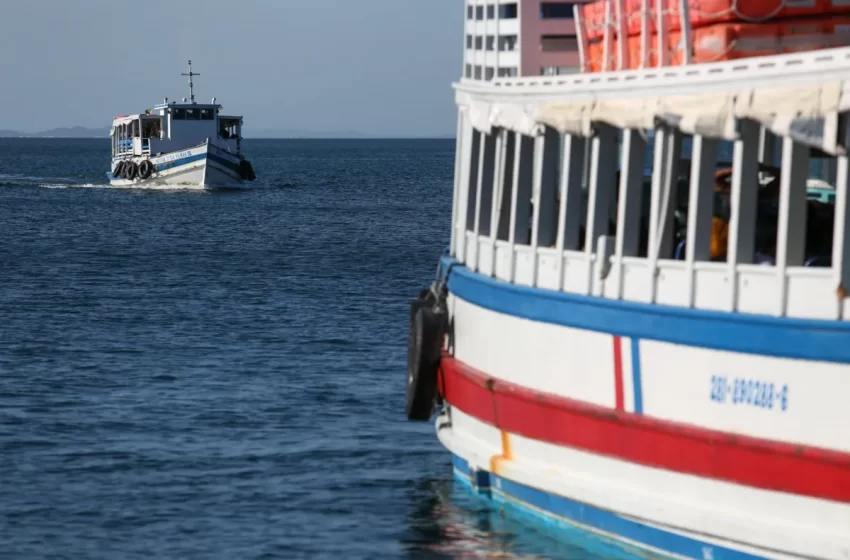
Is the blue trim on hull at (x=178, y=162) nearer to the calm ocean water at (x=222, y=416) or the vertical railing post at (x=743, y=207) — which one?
the calm ocean water at (x=222, y=416)

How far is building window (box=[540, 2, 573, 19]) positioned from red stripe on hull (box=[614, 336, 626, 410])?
3.60 meters

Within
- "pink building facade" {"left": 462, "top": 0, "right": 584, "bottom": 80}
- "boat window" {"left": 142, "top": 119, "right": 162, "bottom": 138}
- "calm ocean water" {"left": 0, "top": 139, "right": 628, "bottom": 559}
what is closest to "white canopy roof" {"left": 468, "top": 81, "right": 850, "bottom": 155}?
"pink building facade" {"left": 462, "top": 0, "right": 584, "bottom": 80}

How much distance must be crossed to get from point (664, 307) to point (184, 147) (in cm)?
7080

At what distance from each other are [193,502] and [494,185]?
4.73 meters

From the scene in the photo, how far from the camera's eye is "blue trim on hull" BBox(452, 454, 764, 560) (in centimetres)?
1150

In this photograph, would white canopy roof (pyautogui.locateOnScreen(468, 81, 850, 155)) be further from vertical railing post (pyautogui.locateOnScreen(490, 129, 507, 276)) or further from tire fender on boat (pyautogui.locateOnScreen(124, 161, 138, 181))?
tire fender on boat (pyautogui.locateOnScreen(124, 161, 138, 181))

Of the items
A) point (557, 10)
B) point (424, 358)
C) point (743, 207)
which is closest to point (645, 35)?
point (743, 207)

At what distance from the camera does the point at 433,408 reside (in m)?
15.7

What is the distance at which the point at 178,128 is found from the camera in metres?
78.9

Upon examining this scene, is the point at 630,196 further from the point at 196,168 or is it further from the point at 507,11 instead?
the point at 196,168

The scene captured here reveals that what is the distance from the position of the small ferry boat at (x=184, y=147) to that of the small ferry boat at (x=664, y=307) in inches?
2508

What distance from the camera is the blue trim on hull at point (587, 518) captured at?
11.5 meters

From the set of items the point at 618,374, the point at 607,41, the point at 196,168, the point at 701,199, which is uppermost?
the point at 607,41

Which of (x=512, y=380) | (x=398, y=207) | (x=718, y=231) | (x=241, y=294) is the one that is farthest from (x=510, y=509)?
(x=398, y=207)
